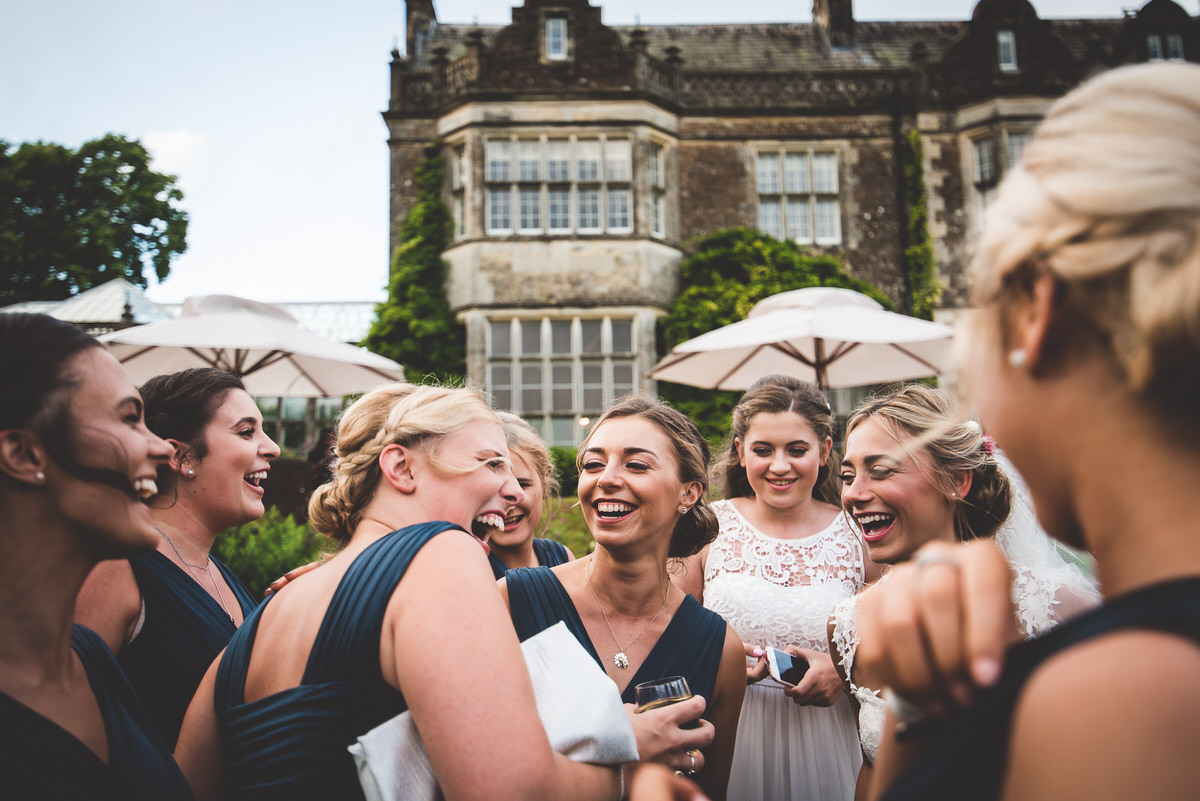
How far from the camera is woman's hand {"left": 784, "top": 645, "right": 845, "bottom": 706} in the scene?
3061 mm

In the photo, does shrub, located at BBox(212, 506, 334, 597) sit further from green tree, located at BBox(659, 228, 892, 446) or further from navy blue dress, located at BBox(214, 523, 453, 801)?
green tree, located at BBox(659, 228, 892, 446)

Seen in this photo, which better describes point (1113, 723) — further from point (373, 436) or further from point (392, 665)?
point (373, 436)

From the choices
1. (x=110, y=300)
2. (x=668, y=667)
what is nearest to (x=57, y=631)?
(x=668, y=667)

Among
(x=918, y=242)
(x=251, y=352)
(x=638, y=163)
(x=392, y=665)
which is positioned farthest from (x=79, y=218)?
(x=392, y=665)

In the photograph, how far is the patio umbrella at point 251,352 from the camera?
248 inches

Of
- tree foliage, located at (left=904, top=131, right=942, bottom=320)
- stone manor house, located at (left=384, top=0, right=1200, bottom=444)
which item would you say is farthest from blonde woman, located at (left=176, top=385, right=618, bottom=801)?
tree foliage, located at (left=904, top=131, right=942, bottom=320)

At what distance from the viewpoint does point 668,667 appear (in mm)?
2734

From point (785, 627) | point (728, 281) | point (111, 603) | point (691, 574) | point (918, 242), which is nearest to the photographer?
point (111, 603)

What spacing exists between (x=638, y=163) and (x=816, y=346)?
828cm

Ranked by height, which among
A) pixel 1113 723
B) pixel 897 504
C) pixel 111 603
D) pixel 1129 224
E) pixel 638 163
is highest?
pixel 638 163

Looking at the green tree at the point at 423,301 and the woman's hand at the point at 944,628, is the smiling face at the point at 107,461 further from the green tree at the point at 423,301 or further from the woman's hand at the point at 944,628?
the green tree at the point at 423,301

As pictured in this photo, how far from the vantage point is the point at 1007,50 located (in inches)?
628

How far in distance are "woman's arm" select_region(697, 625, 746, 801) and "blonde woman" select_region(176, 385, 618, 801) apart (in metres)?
1.07

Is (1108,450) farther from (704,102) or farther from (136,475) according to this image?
(704,102)
